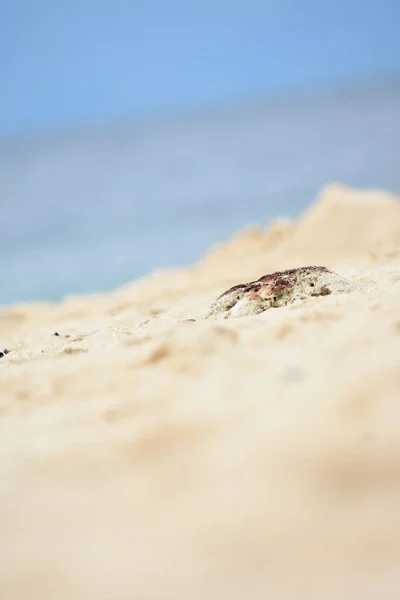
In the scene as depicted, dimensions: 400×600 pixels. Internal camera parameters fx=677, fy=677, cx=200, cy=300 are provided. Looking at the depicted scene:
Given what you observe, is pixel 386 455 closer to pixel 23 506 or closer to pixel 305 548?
pixel 305 548

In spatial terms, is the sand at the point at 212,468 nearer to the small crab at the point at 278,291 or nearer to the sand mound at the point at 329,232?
the small crab at the point at 278,291

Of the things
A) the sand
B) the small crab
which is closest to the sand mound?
the small crab

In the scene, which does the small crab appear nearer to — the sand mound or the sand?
the sand

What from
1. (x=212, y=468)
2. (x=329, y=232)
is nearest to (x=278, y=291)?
(x=212, y=468)

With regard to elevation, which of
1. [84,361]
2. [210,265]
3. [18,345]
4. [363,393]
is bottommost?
[363,393]

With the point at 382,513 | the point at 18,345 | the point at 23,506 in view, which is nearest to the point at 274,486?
the point at 382,513

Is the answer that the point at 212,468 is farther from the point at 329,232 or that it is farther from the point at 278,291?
the point at 329,232
